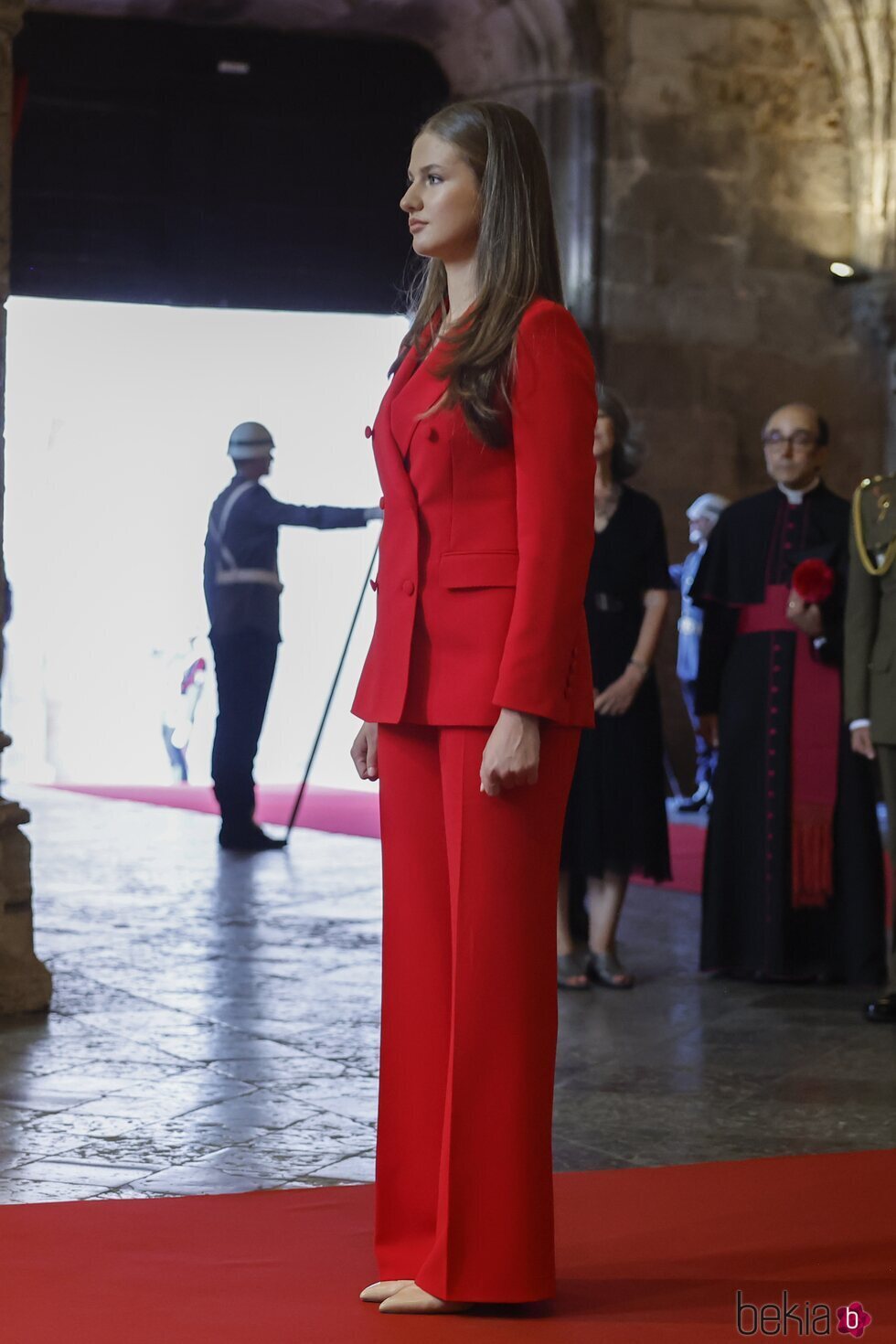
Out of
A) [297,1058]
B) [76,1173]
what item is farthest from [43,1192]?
[297,1058]

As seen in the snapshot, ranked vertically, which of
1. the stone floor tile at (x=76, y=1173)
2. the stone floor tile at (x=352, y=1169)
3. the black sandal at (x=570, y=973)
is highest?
the black sandal at (x=570, y=973)

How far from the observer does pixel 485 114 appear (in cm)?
257

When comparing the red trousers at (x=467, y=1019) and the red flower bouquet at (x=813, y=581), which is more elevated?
the red flower bouquet at (x=813, y=581)

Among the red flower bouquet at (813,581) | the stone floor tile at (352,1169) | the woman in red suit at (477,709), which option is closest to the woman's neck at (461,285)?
the woman in red suit at (477,709)

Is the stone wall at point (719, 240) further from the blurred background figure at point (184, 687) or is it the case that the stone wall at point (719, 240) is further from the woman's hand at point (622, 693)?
the woman's hand at point (622, 693)

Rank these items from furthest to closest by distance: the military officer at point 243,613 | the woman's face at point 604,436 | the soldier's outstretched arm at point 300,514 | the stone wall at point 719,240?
1. the stone wall at point 719,240
2. the military officer at point 243,613
3. the soldier's outstretched arm at point 300,514
4. the woman's face at point 604,436

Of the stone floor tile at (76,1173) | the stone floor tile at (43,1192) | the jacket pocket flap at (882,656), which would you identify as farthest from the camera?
the jacket pocket flap at (882,656)

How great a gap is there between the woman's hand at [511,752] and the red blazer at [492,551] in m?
0.02

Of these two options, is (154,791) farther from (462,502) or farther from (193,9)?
(462,502)

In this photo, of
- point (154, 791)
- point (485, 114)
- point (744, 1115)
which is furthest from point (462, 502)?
point (154, 791)

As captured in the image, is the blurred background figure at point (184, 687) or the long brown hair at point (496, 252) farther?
the blurred background figure at point (184, 687)

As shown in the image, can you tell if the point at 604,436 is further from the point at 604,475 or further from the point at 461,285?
the point at 461,285

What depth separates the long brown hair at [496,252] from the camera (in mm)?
2527

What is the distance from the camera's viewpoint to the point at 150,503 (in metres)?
11.9
